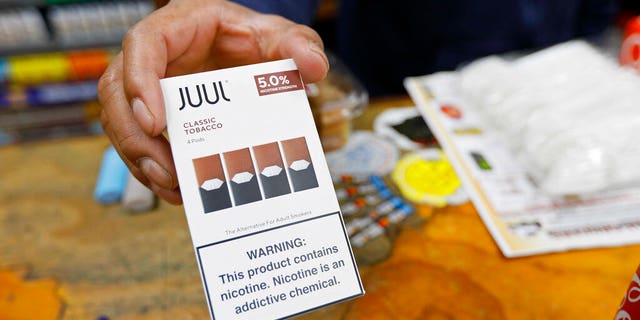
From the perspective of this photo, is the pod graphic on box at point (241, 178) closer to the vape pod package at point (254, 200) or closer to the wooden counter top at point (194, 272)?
the vape pod package at point (254, 200)

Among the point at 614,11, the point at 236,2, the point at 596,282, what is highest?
the point at 236,2

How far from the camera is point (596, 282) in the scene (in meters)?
0.54

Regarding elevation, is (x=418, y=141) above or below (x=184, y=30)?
below

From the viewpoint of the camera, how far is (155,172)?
0.44 metres

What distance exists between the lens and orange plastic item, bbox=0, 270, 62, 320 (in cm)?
52

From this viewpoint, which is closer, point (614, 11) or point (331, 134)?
point (331, 134)

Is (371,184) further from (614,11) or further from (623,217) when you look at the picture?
(614,11)

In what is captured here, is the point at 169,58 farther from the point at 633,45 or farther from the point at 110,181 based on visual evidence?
the point at 633,45

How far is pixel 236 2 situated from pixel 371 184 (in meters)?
0.30

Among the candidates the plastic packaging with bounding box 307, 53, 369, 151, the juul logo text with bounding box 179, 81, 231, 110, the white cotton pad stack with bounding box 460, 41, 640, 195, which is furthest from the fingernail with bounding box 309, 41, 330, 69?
the white cotton pad stack with bounding box 460, 41, 640, 195

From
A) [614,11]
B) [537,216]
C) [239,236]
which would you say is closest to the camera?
[239,236]

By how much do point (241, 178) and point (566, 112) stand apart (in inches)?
19.6

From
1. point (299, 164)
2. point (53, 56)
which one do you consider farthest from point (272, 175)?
point (53, 56)

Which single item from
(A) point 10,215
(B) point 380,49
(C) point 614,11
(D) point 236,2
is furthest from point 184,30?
(C) point 614,11
